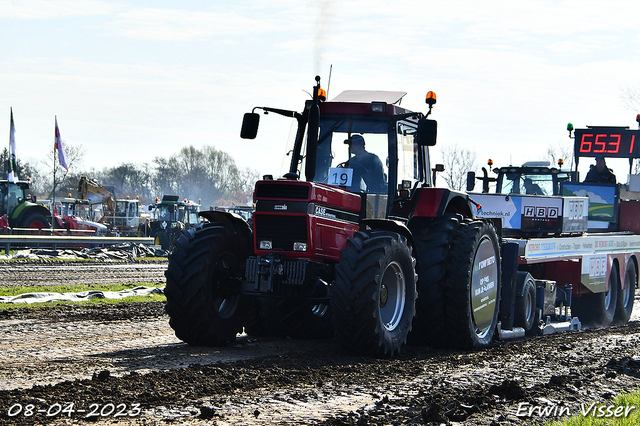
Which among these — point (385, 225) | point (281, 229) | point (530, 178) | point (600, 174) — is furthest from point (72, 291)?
point (600, 174)

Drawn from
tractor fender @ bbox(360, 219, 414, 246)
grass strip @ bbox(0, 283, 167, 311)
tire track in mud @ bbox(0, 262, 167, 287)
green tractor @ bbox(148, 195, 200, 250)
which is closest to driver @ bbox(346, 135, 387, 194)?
tractor fender @ bbox(360, 219, 414, 246)

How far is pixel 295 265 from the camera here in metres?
8.27

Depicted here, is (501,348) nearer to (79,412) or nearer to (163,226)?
(79,412)

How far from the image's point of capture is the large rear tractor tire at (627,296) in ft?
49.4

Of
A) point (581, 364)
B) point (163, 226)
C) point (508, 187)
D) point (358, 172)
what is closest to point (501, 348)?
point (581, 364)

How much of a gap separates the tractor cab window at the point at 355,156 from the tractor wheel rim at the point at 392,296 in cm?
116

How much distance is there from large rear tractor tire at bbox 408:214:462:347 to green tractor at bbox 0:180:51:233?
1035 inches

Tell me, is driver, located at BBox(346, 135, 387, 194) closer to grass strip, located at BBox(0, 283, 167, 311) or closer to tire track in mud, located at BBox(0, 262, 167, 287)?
grass strip, located at BBox(0, 283, 167, 311)

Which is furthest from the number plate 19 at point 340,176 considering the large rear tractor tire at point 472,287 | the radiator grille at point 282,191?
the large rear tractor tire at point 472,287

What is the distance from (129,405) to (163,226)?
114 feet

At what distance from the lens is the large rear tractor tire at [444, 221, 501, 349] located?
8.98 metres

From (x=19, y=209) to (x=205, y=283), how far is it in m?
26.4

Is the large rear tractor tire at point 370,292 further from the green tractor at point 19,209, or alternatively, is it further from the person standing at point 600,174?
the green tractor at point 19,209

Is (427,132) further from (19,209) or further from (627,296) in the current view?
(19,209)
